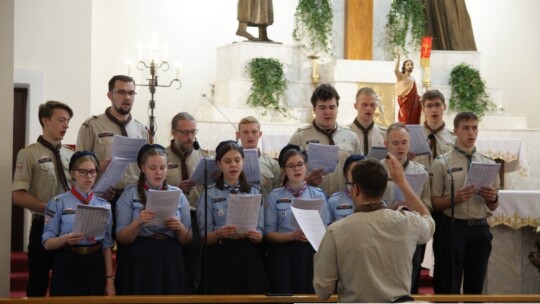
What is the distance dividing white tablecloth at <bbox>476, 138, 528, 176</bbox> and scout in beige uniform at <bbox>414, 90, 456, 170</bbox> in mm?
3350

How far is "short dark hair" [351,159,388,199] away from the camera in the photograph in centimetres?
464

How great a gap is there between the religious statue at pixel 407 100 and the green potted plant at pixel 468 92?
312 cm

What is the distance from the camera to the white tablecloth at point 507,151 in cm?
1087

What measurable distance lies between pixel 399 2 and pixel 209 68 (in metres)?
2.74

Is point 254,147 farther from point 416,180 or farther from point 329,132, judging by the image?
point 416,180

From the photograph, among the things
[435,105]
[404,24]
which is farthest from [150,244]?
[404,24]

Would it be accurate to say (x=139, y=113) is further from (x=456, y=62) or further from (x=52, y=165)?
(x=52, y=165)

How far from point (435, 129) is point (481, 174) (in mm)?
878

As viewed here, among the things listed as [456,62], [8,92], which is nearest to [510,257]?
[8,92]

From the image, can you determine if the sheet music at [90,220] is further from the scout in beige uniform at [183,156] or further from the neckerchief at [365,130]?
the neckerchief at [365,130]

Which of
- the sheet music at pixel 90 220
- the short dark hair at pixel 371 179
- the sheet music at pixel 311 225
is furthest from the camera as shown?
the sheet music at pixel 90 220

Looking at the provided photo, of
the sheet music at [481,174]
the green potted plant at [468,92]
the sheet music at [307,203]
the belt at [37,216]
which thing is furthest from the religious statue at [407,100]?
the belt at [37,216]

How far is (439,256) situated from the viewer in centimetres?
710

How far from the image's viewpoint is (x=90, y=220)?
5969 mm
